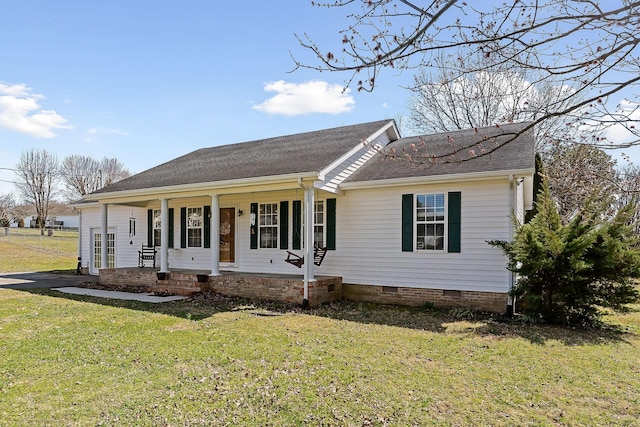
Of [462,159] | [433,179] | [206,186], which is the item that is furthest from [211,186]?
[462,159]

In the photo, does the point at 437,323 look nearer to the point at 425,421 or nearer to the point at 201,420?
the point at 425,421

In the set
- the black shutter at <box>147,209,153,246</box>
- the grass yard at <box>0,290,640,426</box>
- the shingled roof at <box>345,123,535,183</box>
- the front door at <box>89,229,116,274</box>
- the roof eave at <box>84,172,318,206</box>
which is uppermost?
the shingled roof at <box>345,123,535,183</box>

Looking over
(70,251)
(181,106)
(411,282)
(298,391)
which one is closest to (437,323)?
(411,282)

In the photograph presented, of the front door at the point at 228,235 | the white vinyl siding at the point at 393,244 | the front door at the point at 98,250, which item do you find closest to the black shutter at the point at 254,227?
the white vinyl siding at the point at 393,244

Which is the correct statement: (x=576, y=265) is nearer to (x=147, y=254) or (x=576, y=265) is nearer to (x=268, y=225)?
(x=268, y=225)

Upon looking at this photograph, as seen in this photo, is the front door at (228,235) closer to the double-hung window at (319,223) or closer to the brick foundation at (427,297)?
the double-hung window at (319,223)

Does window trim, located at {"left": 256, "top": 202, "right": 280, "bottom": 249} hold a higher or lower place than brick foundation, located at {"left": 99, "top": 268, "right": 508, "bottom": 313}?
higher

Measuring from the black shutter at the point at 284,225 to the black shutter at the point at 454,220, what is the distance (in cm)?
458

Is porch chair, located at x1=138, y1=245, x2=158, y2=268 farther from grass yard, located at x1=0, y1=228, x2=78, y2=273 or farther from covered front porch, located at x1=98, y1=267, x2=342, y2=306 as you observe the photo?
grass yard, located at x1=0, y1=228, x2=78, y2=273

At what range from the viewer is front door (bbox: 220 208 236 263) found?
43.1ft

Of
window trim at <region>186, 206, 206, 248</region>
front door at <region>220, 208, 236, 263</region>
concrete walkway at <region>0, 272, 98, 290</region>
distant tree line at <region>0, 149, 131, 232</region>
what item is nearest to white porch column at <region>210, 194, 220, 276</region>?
front door at <region>220, 208, 236, 263</region>

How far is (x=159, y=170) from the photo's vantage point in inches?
598

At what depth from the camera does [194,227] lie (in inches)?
547

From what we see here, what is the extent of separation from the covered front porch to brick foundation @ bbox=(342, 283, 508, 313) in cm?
58
